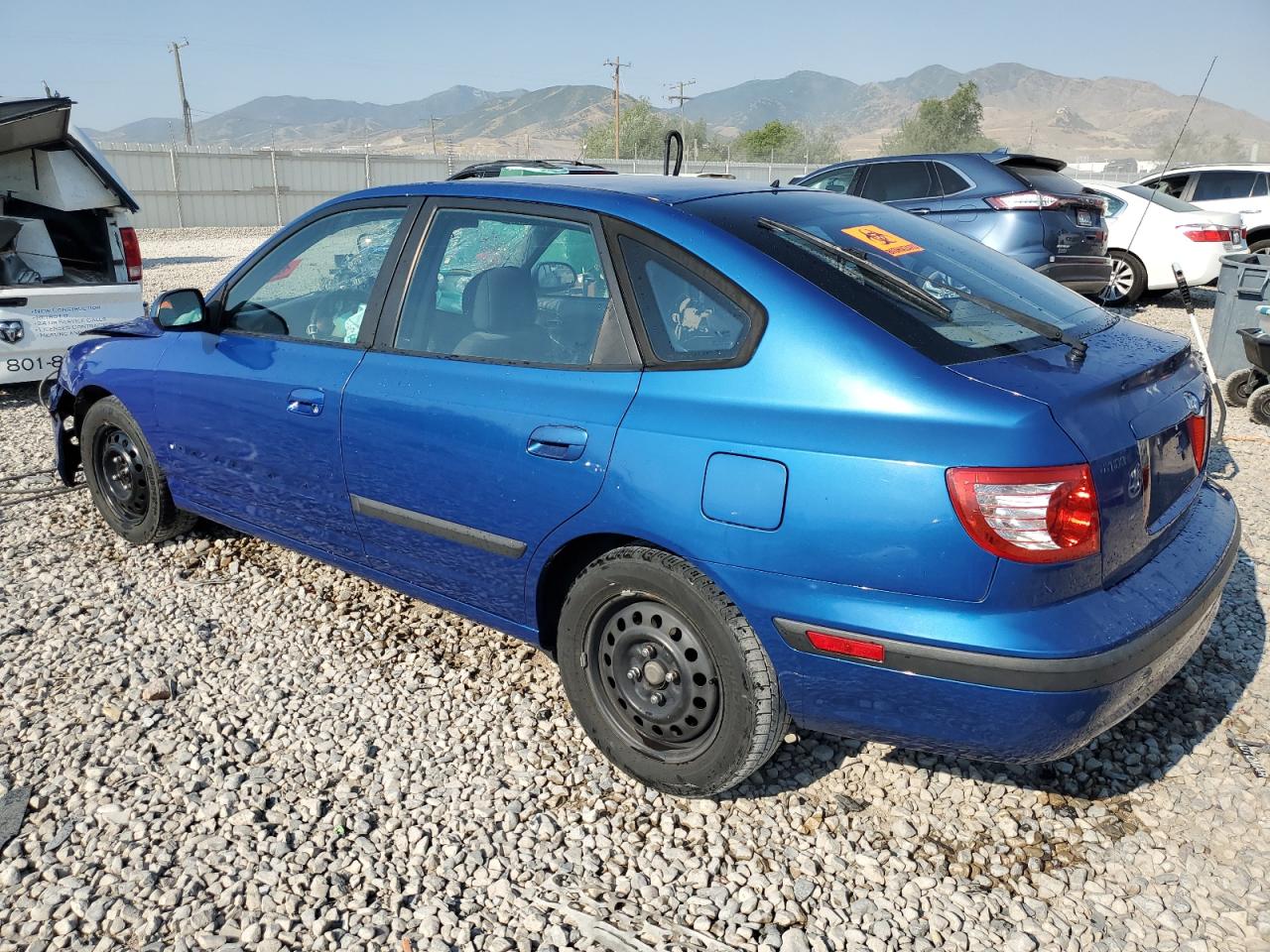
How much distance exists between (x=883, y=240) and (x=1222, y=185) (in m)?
12.9

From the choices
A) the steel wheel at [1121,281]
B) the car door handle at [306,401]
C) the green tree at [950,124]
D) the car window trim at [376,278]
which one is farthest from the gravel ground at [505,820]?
the green tree at [950,124]

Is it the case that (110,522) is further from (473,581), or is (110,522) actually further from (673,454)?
(673,454)

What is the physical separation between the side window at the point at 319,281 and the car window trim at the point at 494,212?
132 mm

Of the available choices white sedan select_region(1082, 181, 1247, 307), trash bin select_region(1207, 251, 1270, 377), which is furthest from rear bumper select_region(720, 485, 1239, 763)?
white sedan select_region(1082, 181, 1247, 307)

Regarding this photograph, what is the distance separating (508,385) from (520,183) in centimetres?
79

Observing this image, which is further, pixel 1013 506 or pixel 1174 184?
pixel 1174 184

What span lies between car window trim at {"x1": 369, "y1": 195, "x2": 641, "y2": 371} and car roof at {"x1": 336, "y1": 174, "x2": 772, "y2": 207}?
1.2 inches

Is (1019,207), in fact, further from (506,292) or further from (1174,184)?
(506,292)

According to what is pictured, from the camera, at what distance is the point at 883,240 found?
2.86 m

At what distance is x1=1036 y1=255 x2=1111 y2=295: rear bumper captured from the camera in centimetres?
850

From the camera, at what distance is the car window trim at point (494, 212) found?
264 centimetres

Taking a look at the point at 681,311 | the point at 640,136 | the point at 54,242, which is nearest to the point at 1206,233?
the point at 681,311

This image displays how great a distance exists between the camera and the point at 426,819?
8.63 feet

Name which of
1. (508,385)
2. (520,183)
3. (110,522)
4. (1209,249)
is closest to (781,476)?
(508,385)
